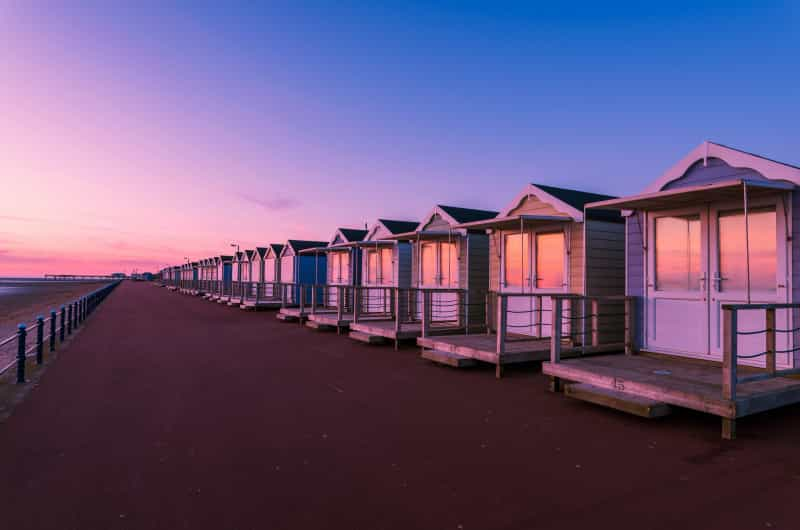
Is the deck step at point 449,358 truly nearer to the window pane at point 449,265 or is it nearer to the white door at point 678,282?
the white door at point 678,282

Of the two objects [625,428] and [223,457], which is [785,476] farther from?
[223,457]

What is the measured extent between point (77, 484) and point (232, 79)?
1490 centimetres

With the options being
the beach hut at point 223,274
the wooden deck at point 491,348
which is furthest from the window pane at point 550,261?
the beach hut at point 223,274

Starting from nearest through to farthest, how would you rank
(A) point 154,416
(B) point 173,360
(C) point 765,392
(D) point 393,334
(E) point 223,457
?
(E) point 223,457
(C) point 765,392
(A) point 154,416
(B) point 173,360
(D) point 393,334

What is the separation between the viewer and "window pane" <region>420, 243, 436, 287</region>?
587 inches

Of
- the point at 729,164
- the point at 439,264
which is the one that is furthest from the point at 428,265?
the point at 729,164

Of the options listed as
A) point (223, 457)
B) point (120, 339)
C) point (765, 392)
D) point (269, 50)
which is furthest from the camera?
point (269, 50)

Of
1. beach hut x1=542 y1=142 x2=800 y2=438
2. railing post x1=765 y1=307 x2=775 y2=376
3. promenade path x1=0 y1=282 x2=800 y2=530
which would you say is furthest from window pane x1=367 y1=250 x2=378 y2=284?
railing post x1=765 y1=307 x2=775 y2=376

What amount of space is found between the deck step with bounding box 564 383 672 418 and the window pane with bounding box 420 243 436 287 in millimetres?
8653

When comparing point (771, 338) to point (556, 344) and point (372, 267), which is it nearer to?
point (556, 344)

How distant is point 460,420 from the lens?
18.3 feet

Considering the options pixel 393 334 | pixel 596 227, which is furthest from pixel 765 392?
pixel 393 334

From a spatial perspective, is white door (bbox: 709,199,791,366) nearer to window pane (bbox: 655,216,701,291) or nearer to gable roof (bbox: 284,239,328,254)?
window pane (bbox: 655,216,701,291)

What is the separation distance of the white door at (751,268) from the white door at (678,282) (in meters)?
0.16
